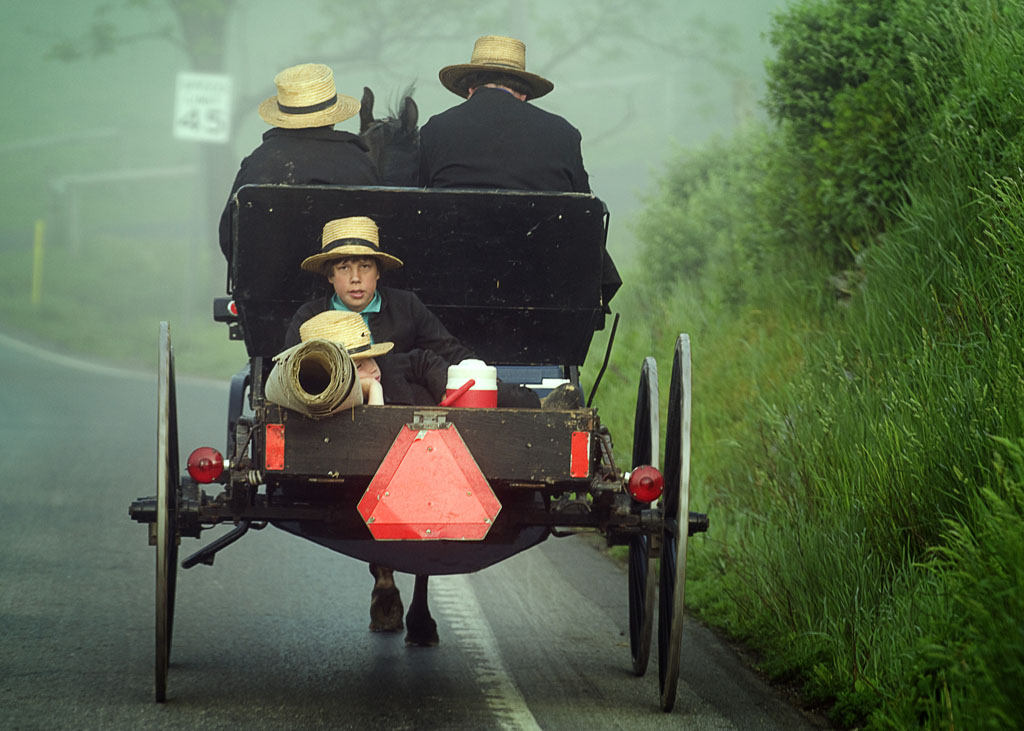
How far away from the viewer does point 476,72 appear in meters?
7.91

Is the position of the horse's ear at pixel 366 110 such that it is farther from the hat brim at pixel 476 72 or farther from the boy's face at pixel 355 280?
the boy's face at pixel 355 280

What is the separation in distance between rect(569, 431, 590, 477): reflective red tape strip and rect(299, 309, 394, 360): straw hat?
0.87 metres

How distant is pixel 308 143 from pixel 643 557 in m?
2.64

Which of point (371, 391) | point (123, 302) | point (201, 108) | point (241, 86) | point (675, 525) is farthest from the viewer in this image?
point (241, 86)

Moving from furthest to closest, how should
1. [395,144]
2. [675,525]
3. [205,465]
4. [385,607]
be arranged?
[395,144], [385,607], [675,525], [205,465]

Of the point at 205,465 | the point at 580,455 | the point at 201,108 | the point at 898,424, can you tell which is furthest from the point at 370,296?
the point at 201,108

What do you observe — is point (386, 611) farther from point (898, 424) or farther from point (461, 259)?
point (898, 424)

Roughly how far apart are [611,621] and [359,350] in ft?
9.06

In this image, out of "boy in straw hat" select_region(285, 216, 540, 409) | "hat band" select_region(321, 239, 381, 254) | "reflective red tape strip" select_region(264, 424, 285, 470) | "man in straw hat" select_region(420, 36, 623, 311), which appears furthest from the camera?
"man in straw hat" select_region(420, 36, 623, 311)

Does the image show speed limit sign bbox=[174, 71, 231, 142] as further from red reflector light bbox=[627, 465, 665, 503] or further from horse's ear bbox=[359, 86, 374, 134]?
red reflector light bbox=[627, 465, 665, 503]

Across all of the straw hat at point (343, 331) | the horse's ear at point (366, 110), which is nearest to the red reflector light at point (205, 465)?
the straw hat at point (343, 331)

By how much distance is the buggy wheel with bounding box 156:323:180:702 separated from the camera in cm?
555

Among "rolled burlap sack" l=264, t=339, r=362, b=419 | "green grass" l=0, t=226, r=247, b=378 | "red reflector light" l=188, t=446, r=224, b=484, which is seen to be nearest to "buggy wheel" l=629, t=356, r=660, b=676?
"rolled burlap sack" l=264, t=339, r=362, b=419

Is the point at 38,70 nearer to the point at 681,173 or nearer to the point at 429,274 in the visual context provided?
the point at 681,173
